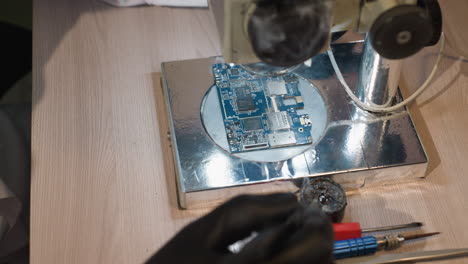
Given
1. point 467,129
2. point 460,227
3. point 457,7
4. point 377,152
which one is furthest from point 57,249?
point 457,7

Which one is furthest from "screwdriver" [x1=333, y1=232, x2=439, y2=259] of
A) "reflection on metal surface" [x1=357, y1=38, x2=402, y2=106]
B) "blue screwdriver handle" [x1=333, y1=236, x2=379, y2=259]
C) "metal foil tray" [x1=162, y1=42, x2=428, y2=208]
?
"reflection on metal surface" [x1=357, y1=38, x2=402, y2=106]

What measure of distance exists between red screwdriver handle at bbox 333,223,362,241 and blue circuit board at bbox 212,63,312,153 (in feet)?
0.53

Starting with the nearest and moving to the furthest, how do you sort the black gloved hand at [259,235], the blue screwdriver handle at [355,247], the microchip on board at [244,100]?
the black gloved hand at [259,235]
the blue screwdriver handle at [355,247]
the microchip on board at [244,100]

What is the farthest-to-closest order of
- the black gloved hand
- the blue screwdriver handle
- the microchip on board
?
1. the microchip on board
2. the blue screwdriver handle
3. the black gloved hand

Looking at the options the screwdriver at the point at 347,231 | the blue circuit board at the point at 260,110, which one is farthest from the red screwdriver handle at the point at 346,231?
the blue circuit board at the point at 260,110

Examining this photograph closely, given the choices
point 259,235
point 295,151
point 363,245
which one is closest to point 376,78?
point 295,151

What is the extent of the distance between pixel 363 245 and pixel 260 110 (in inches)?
11.4

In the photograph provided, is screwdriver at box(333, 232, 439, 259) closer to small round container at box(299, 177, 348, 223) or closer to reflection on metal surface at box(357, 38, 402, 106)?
small round container at box(299, 177, 348, 223)

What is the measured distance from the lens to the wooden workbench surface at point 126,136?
2.90ft

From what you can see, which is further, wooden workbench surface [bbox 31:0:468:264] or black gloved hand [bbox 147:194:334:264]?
wooden workbench surface [bbox 31:0:468:264]

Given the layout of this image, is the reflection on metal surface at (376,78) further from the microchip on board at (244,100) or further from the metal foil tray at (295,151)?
the microchip on board at (244,100)

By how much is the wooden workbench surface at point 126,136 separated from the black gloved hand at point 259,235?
19 centimetres

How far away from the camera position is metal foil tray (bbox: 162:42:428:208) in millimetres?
896

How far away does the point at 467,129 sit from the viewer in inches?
39.7
